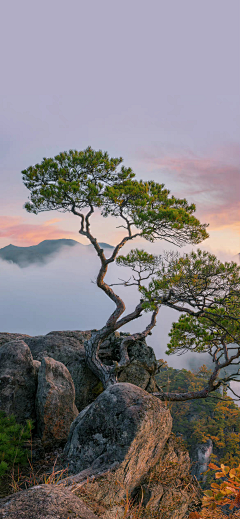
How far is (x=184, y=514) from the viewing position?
16.4 ft

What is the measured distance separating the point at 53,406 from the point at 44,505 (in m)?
4.65

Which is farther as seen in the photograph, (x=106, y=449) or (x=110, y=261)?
(x=110, y=261)

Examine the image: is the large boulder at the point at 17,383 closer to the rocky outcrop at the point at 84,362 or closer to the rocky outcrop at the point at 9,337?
the rocky outcrop at the point at 84,362

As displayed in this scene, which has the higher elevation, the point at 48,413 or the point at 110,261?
the point at 110,261

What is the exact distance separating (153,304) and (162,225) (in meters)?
3.10

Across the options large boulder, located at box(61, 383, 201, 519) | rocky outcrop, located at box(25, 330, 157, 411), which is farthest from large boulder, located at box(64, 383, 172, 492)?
rocky outcrop, located at box(25, 330, 157, 411)

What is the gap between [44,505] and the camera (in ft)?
8.84

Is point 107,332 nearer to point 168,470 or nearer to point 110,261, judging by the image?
point 110,261

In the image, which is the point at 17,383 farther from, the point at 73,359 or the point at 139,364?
the point at 139,364

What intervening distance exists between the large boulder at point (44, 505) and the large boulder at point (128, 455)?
3.26 feet

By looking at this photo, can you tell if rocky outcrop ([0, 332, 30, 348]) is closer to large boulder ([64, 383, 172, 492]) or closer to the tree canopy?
the tree canopy

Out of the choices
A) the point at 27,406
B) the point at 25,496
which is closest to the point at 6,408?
the point at 27,406

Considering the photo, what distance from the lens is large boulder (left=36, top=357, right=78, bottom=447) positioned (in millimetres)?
6965

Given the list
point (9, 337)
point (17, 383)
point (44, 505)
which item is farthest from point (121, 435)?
point (9, 337)
